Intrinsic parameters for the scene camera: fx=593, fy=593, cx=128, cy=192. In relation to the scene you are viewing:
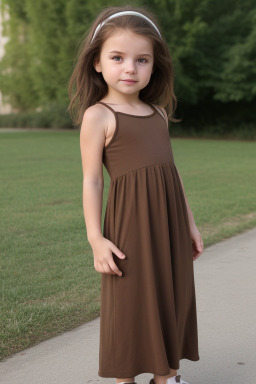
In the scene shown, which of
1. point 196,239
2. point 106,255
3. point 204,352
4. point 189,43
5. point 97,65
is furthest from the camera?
point 189,43

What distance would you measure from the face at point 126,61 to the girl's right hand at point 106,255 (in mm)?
609

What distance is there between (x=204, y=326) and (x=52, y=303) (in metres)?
0.99

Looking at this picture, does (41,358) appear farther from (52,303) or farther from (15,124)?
(15,124)

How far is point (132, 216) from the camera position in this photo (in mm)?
2312

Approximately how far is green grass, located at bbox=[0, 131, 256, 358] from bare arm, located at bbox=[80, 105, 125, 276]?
1149mm

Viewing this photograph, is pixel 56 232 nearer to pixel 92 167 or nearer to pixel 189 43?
pixel 92 167

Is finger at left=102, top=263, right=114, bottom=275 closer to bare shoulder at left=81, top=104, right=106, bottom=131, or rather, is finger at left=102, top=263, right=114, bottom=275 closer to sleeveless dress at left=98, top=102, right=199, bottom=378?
sleeveless dress at left=98, top=102, right=199, bottom=378

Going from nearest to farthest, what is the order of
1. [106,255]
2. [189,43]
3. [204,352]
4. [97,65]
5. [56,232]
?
[106,255] → [97,65] → [204,352] → [56,232] → [189,43]

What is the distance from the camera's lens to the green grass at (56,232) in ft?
11.9

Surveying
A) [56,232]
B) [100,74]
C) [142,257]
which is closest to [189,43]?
[56,232]

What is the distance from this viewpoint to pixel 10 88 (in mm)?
34125

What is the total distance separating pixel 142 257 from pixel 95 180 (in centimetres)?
36

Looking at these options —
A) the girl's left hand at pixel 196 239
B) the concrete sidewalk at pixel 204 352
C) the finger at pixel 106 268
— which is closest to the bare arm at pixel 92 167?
the finger at pixel 106 268

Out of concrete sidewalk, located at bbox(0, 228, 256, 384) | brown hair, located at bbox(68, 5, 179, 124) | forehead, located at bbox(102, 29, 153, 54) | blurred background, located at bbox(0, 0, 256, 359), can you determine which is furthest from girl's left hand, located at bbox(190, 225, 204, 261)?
blurred background, located at bbox(0, 0, 256, 359)
